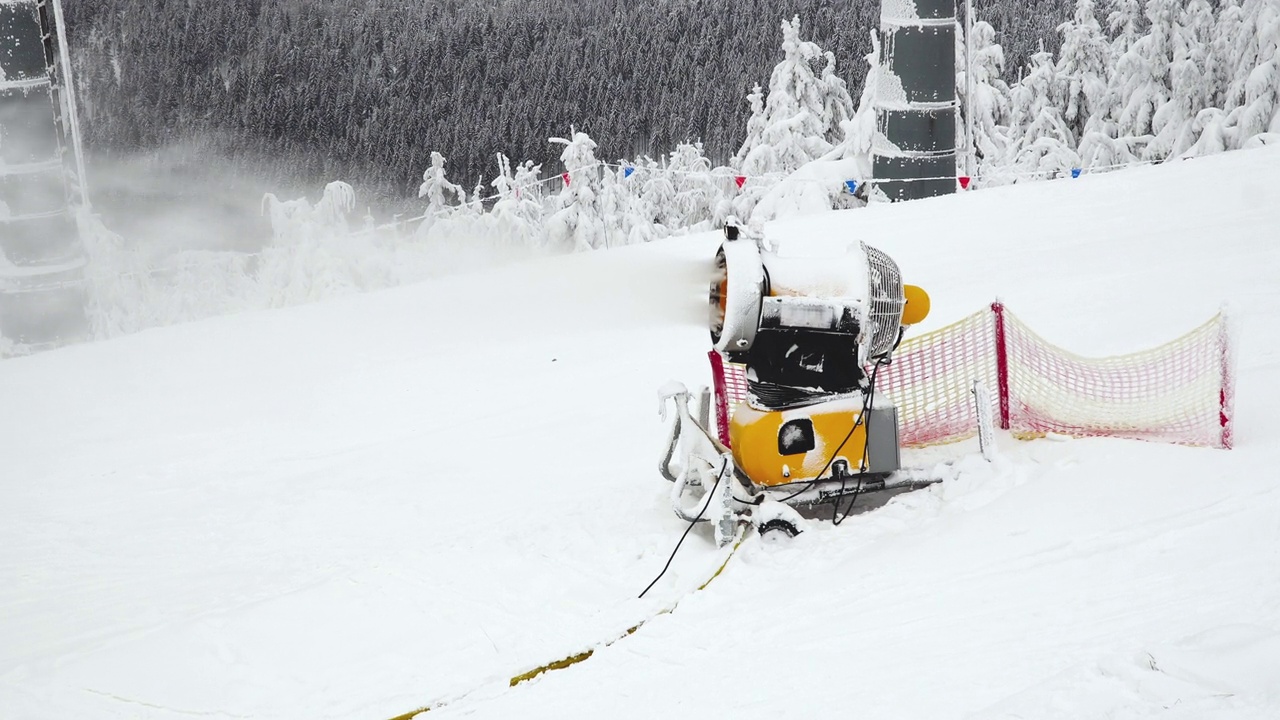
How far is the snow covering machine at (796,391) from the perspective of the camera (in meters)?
5.03

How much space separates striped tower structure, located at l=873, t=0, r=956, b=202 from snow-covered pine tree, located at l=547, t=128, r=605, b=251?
823 cm

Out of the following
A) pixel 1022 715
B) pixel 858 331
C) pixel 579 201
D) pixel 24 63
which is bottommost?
pixel 579 201

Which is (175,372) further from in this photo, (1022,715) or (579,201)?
(579,201)

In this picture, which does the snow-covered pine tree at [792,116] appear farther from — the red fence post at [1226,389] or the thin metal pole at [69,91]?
the red fence post at [1226,389]

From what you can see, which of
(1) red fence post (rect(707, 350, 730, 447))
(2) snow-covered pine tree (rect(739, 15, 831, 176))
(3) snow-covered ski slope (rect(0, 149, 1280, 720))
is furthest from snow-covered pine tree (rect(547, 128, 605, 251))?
(1) red fence post (rect(707, 350, 730, 447))

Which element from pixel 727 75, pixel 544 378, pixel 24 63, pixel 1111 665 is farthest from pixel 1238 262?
pixel 727 75

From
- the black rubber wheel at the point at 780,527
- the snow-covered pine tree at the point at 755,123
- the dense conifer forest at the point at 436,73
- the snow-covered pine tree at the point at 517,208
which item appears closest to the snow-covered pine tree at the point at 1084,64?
the dense conifer forest at the point at 436,73

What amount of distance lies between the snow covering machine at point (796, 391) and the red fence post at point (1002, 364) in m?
A: 0.90

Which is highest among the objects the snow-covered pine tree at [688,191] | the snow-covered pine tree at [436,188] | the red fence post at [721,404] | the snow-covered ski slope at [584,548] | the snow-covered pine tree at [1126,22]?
the snow-covered pine tree at [1126,22]

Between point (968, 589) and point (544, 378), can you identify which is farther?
point (544, 378)

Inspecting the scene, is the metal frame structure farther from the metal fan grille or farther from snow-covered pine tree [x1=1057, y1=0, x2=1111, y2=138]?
snow-covered pine tree [x1=1057, y1=0, x2=1111, y2=138]

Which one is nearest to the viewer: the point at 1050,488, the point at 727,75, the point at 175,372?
the point at 1050,488

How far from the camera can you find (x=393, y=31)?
29.8 meters

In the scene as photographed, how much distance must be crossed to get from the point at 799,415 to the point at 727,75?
96.4 feet
